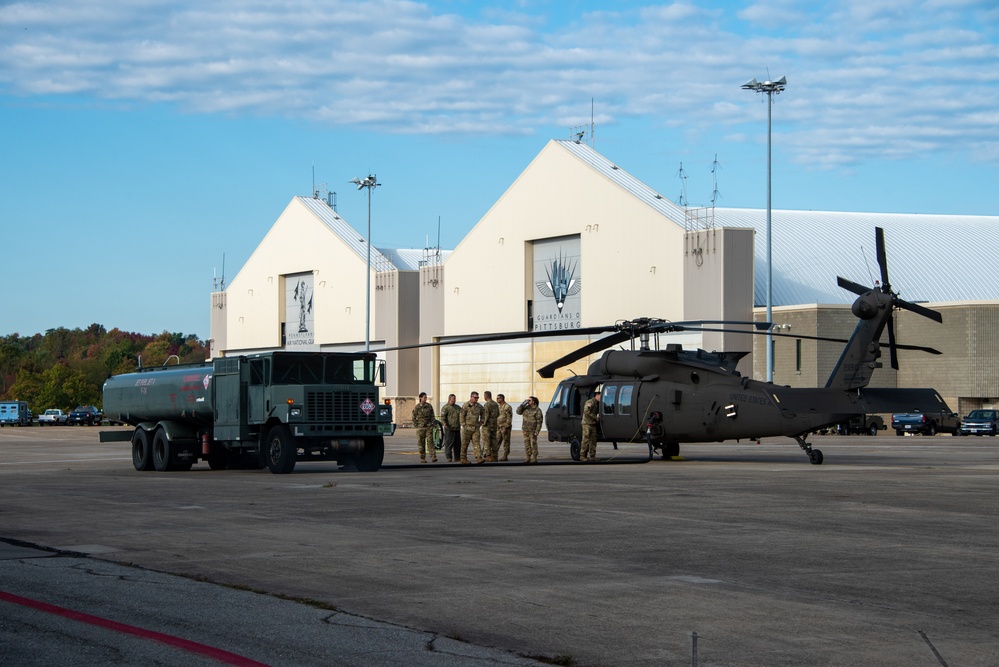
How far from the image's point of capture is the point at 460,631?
8180 mm

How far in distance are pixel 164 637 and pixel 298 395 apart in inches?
658

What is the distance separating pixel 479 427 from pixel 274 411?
682cm

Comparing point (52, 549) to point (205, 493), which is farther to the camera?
point (205, 493)

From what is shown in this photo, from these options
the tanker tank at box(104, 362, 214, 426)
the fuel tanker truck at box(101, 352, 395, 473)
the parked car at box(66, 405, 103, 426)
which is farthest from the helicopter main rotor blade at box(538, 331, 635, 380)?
the parked car at box(66, 405, 103, 426)

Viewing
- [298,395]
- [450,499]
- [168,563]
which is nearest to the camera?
[168,563]

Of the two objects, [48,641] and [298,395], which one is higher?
[298,395]

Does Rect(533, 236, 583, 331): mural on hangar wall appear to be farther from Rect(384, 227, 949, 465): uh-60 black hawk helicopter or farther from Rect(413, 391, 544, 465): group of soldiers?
Rect(384, 227, 949, 465): uh-60 black hawk helicopter

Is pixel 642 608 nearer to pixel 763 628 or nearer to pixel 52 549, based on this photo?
pixel 763 628

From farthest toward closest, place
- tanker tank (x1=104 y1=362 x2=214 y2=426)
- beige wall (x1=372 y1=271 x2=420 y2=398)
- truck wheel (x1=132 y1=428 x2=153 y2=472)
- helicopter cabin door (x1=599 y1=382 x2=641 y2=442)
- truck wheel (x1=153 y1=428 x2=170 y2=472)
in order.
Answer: beige wall (x1=372 y1=271 x2=420 y2=398) → helicopter cabin door (x1=599 y1=382 x2=641 y2=442) → truck wheel (x1=132 y1=428 x2=153 y2=472) → truck wheel (x1=153 y1=428 x2=170 y2=472) → tanker tank (x1=104 y1=362 x2=214 y2=426)

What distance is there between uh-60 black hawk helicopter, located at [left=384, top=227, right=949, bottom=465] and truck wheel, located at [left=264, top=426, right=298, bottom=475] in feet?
15.5

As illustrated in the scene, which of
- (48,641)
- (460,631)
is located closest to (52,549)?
(48,641)

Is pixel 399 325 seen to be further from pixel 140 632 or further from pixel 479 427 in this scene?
pixel 140 632

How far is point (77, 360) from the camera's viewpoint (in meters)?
144

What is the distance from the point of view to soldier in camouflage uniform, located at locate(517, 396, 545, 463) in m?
30.1
